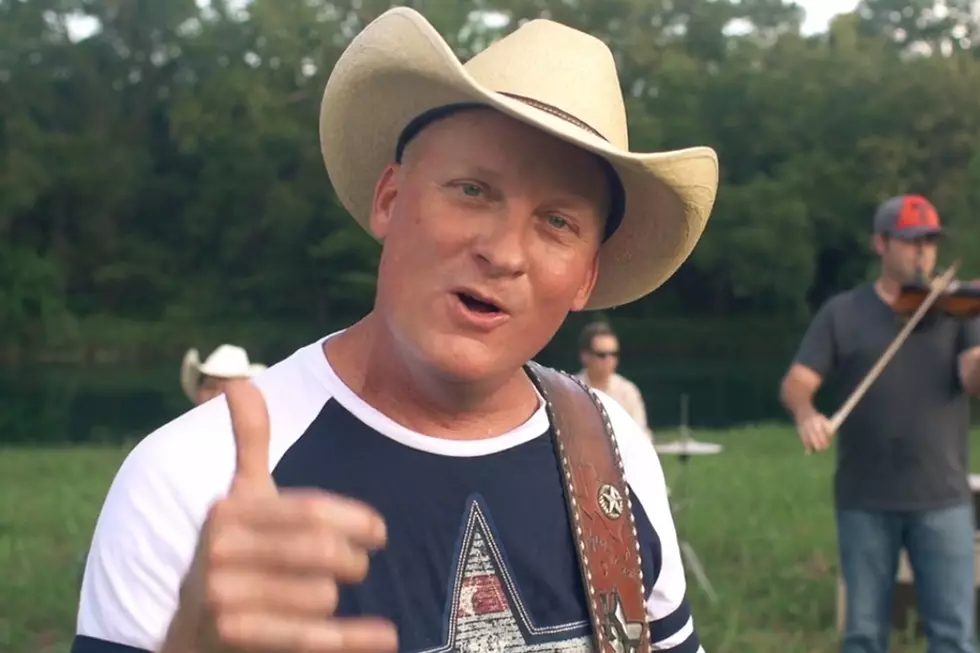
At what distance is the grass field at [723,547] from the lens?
548 cm

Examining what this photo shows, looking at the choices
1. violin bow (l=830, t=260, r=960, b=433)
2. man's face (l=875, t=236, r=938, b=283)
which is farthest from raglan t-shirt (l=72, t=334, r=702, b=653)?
man's face (l=875, t=236, r=938, b=283)

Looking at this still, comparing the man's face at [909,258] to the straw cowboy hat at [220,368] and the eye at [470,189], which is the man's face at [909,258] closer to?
the straw cowboy hat at [220,368]

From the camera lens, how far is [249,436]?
116 cm

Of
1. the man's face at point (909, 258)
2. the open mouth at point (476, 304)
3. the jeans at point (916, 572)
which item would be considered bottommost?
the jeans at point (916, 572)

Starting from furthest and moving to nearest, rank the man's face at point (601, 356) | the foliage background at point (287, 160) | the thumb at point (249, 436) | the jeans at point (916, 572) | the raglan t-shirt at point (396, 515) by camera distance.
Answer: the foliage background at point (287, 160) → the man's face at point (601, 356) → the jeans at point (916, 572) → the raglan t-shirt at point (396, 515) → the thumb at point (249, 436)

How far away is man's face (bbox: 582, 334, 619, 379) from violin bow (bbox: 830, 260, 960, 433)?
92.8 inches

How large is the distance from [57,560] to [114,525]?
595 cm

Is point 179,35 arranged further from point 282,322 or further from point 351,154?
point 351,154

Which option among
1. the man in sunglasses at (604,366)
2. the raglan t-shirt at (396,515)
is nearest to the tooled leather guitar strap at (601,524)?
the raglan t-shirt at (396,515)

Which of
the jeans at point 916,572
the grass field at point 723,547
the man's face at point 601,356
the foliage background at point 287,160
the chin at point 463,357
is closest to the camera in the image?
the chin at point 463,357

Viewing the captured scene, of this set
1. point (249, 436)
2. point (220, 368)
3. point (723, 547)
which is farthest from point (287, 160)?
point (249, 436)

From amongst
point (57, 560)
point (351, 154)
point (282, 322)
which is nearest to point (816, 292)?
point (282, 322)

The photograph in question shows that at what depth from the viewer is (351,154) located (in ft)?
6.14

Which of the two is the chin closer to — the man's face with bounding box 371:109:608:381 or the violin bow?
the man's face with bounding box 371:109:608:381
